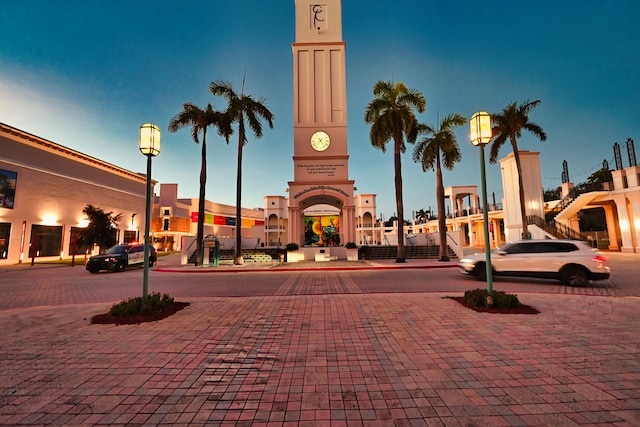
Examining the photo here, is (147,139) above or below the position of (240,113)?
below

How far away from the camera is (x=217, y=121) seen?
22922 millimetres

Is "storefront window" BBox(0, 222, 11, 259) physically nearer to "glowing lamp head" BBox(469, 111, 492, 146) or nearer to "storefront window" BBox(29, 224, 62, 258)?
"storefront window" BBox(29, 224, 62, 258)

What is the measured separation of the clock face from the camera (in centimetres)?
2927

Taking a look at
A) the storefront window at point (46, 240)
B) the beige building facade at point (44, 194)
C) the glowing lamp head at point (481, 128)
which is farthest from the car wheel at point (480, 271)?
the storefront window at point (46, 240)

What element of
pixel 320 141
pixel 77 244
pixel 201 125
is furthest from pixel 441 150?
pixel 77 244

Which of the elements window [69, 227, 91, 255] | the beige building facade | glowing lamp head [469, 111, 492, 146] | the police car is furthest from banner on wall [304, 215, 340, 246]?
glowing lamp head [469, 111, 492, 146]

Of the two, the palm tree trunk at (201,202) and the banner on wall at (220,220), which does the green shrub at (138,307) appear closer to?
the palm tree trunk at (201,202)

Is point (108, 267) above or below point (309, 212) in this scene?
below

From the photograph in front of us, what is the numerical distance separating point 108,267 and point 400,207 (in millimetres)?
20087

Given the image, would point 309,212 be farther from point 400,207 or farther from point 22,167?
point 22,167

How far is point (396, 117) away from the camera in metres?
21.8

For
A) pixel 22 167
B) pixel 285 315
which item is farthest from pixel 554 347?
pixel 22 167

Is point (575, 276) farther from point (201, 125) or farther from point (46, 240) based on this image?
point (46, 240)

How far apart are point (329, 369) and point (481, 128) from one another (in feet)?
23.5
